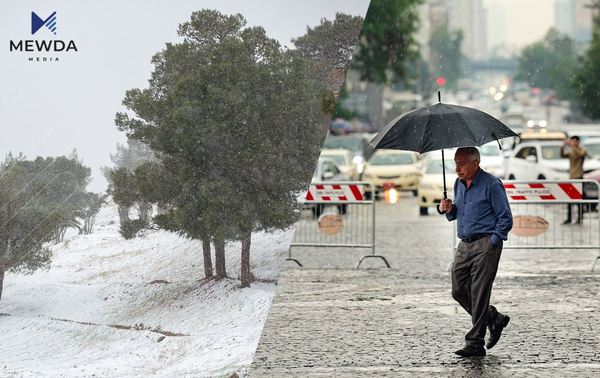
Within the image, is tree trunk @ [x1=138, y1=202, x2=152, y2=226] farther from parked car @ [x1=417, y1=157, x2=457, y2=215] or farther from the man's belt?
parked car @ [x1=417, y1=157, x2=457, y2=215]

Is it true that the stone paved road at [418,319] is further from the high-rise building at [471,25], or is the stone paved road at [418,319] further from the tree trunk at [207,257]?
the high-rise building at [471,25]

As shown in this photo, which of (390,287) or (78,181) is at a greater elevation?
(78,181)

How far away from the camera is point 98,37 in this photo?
8.41 feet

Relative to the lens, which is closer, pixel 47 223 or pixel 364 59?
pixel 47 223

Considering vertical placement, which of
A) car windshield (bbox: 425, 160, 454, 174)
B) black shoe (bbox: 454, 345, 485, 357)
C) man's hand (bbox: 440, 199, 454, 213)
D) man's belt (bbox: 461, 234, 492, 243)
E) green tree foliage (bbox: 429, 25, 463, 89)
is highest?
green tree foliage (bbox: 429, 25, 463, 89)

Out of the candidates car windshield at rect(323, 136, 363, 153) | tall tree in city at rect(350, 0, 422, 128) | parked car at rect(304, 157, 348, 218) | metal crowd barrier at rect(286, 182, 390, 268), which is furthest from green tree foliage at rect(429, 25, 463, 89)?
metal crowd barrier at rect(286, 182, 390, 268)

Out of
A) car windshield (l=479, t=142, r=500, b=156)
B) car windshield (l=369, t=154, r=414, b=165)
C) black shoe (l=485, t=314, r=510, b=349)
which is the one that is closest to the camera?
black shoe (l=485, t=314, r=510, b=349)

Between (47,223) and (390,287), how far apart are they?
8.70m

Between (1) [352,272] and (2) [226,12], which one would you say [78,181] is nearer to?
(2) [226,12]

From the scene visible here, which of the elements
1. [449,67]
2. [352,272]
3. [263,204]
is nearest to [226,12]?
[263,204]

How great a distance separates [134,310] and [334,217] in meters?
12.2

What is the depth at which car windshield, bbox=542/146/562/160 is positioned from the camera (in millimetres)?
25797

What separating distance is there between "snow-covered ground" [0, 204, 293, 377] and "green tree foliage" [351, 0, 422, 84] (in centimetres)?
2938

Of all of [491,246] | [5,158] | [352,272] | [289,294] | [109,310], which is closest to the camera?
[5,158]
